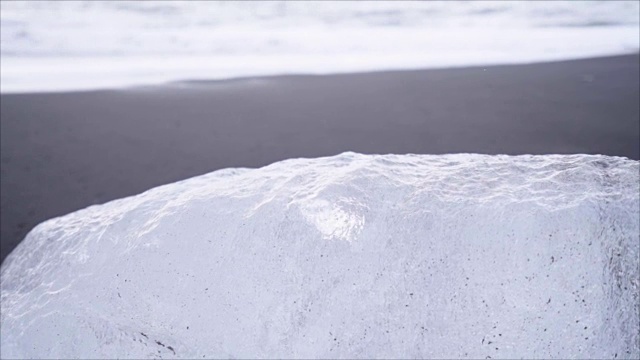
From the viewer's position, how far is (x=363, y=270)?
1.31 meters

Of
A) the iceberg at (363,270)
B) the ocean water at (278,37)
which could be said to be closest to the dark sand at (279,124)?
the ocean water at (278,37)

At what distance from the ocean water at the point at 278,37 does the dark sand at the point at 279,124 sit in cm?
29

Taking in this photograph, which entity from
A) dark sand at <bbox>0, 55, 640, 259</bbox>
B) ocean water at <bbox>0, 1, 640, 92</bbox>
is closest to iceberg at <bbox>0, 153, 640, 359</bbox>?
dark sand at <bbox>0, 55, 640, 259</bbox>

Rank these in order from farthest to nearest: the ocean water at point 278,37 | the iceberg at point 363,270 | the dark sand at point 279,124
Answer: the ocean water at point 278,37
the dark sand at point 279,124
the iceberg at point 363,270

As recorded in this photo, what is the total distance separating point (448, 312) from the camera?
1.26m

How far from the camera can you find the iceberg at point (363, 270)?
125cm

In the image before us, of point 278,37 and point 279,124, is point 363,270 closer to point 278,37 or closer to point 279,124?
point 279,124

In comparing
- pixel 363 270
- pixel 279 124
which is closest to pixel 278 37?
pixel 279 124

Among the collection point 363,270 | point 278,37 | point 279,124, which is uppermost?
point 278,37

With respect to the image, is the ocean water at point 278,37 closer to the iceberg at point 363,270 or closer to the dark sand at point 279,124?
the dark sand at point 279,124

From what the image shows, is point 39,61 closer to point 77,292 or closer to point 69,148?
point 69,148

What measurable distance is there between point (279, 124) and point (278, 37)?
1.76 metres

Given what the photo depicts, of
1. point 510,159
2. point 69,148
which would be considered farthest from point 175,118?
point 510,159

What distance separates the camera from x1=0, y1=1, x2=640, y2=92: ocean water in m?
3.79
